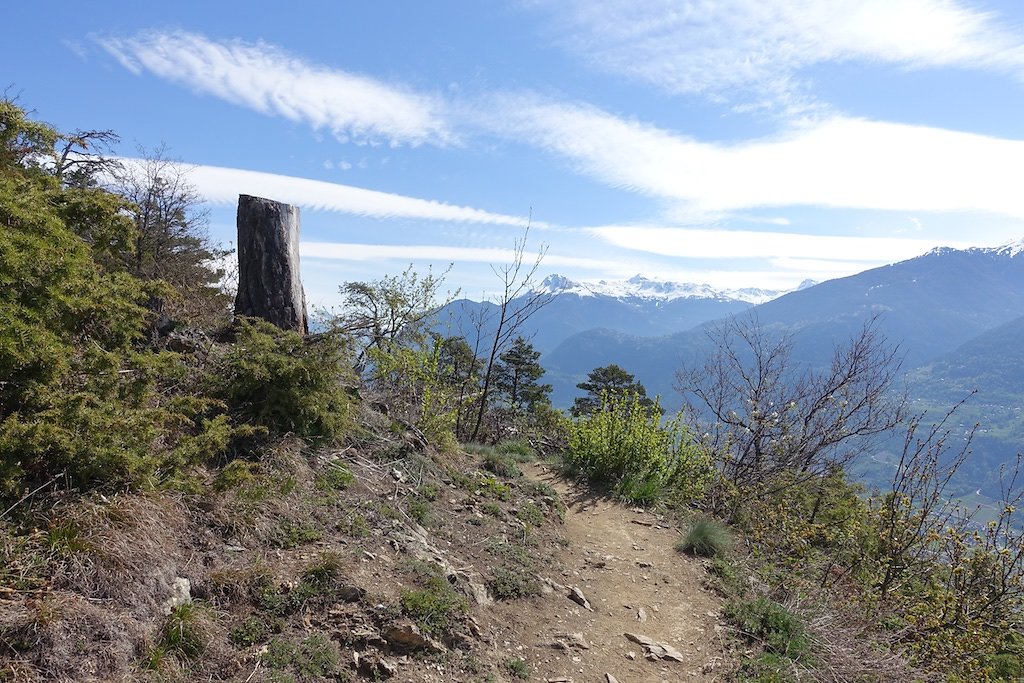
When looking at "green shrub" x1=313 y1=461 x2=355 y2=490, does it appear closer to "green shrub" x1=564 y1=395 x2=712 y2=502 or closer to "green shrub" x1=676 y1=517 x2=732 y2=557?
"green shrub" x1=676 y1=517 x2=732 y2=557

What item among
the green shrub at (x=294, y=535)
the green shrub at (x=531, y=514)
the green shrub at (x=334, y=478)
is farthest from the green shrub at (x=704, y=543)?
the green shrub at (x=294, y=535)

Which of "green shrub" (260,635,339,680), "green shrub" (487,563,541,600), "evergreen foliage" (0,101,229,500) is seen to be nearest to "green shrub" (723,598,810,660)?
"green shrub" (487,563,541,600)

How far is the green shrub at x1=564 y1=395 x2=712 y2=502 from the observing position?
9102 millimetres

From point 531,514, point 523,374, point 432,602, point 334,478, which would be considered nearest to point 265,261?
point 334,478

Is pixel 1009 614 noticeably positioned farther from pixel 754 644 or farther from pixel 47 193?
pixel 47 193

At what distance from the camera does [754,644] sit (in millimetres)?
5195

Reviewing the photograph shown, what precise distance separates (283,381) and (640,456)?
5857 millimetres

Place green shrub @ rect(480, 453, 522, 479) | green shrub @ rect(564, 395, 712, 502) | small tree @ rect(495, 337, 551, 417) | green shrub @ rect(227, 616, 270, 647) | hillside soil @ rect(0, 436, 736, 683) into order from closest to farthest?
hillside soil @ rect(0, 436, 736, 683) < green shrub @ rect(227, 616, 270, 647) < green shrub @ rect(480, 453, 522, 479) < green shrub @ rect(564, 395, 712, 502) < small tree @ rect(495, 337, 551, 417)

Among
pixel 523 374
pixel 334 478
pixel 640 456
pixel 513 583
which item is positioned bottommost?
pixel 523 374

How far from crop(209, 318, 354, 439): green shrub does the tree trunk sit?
108cm

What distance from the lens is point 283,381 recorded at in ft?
17.9

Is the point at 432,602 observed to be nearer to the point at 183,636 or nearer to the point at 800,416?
the point at 183,636

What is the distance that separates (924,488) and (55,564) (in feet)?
27.4

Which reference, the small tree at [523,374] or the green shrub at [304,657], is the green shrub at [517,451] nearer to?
the green shrub at [304,657]
